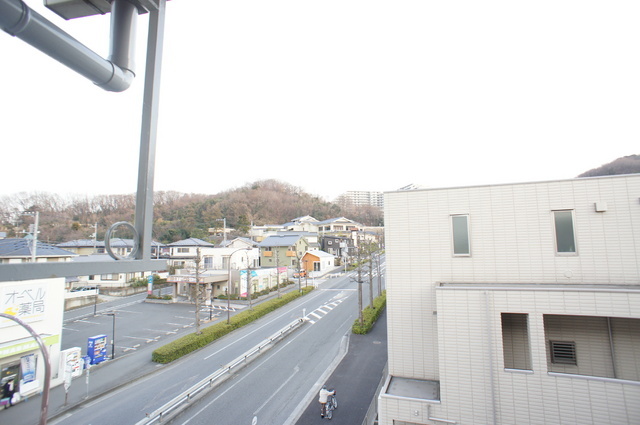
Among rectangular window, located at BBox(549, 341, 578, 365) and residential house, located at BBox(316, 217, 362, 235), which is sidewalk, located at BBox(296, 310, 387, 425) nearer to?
rectangular window, located at BBox(549, 341, 578, 365)

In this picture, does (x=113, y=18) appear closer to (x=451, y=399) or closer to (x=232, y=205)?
(x=451, y=399)

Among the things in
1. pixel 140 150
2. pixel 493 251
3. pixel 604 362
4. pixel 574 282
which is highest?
pixel 140 150

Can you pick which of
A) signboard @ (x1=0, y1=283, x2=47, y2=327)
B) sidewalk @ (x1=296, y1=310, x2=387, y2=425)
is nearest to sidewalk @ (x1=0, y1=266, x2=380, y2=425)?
sidewalk @ (x1=296, y1=310, x2=387, y2=425)

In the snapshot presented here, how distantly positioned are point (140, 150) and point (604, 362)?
9.70 m

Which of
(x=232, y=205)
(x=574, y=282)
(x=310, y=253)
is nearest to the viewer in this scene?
(x=574, y=282)

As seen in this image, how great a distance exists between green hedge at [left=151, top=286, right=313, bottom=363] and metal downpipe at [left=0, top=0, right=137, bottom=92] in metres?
14.0

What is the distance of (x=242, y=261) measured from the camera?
29.1m

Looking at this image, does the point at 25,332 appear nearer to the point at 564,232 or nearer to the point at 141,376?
the point at 141,376

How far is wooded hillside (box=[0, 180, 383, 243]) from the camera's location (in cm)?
217

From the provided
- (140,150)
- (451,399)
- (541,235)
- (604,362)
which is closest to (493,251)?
(541,235)

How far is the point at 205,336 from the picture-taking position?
49.8ft

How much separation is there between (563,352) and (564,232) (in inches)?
110

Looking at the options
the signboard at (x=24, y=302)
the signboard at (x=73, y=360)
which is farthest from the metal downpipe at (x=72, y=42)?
the signboard at (x=73, y=360)

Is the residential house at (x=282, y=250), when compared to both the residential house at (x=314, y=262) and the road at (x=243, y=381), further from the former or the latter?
the road at (x=243, y=381)
